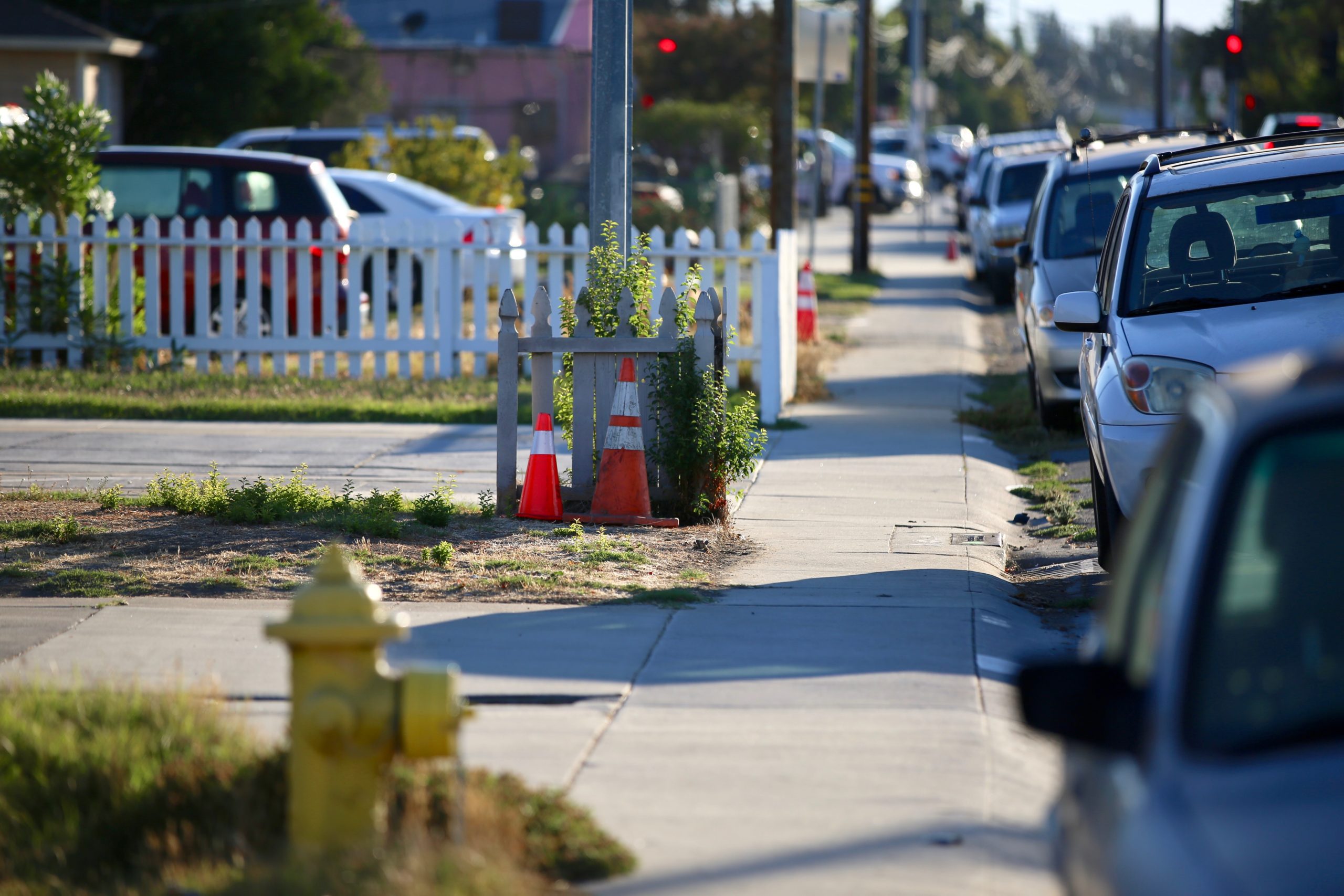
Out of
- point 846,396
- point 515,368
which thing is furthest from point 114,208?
point 515,368

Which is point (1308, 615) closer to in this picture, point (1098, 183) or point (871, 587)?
point (871, 587)

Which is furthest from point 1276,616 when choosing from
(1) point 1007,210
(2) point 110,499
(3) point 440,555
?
(1) point 1007,210

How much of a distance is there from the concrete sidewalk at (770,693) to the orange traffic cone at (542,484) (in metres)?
1.02

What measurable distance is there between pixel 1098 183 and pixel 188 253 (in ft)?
26.8

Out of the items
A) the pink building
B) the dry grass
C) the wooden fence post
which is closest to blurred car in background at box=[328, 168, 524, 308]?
the wooden fence post

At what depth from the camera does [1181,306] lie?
767 centimetres

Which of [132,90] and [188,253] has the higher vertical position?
[132,90]

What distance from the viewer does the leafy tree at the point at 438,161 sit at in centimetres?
2322

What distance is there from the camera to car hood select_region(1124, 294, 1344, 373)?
7.04 m

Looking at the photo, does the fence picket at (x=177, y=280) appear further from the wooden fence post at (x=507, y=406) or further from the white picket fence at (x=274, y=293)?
the wooden fence post at (x=507, y=406)

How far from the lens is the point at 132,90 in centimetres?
2952

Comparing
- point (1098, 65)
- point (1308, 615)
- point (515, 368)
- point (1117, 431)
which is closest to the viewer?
point (1308, 615)

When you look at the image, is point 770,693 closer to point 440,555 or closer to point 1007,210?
point 440,555

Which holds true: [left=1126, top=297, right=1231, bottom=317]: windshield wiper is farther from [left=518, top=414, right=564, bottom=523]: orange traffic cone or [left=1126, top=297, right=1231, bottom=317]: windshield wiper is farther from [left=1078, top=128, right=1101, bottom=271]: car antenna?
[left=518, top=414, right=564, bottom=523]: orange traffic cone
